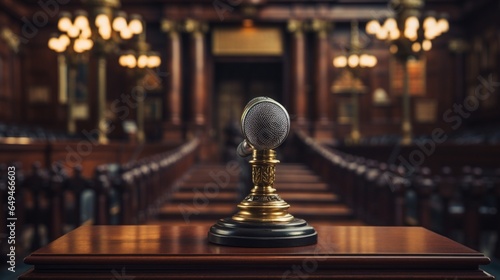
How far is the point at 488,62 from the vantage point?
52.0ft

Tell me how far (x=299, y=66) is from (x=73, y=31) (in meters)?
6.14

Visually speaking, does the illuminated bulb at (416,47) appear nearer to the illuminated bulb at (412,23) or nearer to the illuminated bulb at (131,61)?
the illuminated bulb at (412,23)

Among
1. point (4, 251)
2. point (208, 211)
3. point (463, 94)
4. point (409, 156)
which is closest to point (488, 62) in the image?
point (463, 94)

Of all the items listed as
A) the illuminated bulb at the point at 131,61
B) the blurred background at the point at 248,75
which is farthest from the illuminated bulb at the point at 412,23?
the illuminated bulb at the point at 131,61

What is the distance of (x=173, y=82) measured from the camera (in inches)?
668

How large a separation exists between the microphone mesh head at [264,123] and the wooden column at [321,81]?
15.2 meters

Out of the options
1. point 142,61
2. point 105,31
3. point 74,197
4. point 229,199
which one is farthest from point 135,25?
point 74,197

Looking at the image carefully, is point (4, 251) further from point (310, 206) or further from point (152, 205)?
point (310, 206)

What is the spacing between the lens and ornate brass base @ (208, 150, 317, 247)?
1.66 meters

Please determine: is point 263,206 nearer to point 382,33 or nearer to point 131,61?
point 382,33

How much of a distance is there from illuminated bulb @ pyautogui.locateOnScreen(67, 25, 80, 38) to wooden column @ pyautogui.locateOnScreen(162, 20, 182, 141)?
4137 millimetres

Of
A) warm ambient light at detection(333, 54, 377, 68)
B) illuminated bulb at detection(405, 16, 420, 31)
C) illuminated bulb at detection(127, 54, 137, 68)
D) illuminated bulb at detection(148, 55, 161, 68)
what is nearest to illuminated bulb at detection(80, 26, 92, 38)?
illuminated bulb at detection(127, 54, 137, 68)

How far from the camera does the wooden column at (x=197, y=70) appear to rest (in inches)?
668

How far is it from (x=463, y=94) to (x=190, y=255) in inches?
670
